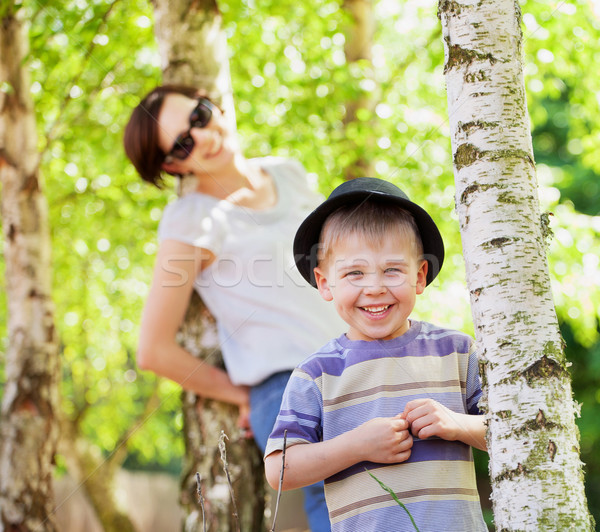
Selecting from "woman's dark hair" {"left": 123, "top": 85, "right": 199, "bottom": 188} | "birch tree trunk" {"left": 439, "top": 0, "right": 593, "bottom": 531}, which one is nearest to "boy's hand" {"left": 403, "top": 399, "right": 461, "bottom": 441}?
"birch tree trunk" {"left": 439, "top": 0, "right": 593, "bottom": 531}

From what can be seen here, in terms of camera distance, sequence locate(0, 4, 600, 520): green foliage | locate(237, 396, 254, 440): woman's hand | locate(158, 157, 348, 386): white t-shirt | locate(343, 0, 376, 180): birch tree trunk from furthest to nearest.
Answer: locate(343, 0, 376, 180): birch tree trunk → locate(0, 4, 600, 520): green foliage → locate(237, 396, 254, 440): woman's hand → locate(158, 157, 348, 386): white t-shirt

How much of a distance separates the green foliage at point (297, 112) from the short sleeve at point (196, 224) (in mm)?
1915

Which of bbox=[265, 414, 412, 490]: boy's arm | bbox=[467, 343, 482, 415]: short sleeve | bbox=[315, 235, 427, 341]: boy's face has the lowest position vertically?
bbox=[265, 414, 412, 490]: boy's arm

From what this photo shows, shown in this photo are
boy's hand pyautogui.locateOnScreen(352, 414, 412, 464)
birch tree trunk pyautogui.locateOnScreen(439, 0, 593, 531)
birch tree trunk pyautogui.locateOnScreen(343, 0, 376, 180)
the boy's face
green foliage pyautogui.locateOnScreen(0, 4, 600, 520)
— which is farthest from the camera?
birch tree trunk pyautogui.locateOnScreen(343, 0, 376, 180)

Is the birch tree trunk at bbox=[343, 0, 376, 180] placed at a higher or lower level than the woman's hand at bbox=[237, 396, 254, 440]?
higher

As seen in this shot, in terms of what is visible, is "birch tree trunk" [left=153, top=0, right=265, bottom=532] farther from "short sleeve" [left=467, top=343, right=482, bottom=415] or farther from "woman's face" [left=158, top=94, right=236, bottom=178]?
"short sleeve" [left=467, top=343, right=482, bottom=415]

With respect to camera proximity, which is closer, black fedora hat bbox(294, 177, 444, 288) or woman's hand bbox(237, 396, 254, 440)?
black fedora hat bbox(294, 177, 444, 288)

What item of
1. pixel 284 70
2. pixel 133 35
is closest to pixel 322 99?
pixel 284 70

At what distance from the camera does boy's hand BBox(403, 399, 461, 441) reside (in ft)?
4.77

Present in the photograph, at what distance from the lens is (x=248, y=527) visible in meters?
2.81

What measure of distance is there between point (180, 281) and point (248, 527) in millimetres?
1168

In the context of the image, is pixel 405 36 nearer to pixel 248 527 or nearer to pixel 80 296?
pixel 80 296

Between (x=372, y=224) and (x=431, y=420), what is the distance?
1.63 feet

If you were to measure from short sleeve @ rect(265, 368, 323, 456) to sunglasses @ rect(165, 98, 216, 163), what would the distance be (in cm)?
143
